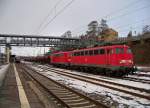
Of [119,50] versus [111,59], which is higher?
[119,50]

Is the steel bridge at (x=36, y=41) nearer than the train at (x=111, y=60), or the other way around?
the train at (x=111, y=60)

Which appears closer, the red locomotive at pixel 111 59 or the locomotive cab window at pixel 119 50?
the red locomotive at pixel 111 59

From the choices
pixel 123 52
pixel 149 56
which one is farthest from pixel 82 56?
pixel 149 56

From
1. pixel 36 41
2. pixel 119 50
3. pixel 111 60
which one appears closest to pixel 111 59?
pixel 111 60

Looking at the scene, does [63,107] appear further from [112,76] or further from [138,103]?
[112,76]

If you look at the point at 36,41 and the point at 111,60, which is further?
the point at 36,41

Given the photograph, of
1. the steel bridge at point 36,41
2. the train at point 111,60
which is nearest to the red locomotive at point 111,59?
the train at point 111,60

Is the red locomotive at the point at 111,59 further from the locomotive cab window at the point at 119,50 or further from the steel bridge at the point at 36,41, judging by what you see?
the steel bridge at the point at 36,41

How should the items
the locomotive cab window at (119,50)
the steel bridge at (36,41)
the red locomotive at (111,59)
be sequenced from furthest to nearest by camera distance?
the steel bridge at (36,41) → the locomotive cab window at (119,50) → the red locomotive at (111,59)

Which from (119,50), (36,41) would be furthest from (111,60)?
(36,41)

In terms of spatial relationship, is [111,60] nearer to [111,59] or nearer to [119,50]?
[111,59]

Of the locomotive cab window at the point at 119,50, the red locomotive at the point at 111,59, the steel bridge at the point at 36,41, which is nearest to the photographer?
the red locomotive at the point at 111,59

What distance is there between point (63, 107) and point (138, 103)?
3052mm

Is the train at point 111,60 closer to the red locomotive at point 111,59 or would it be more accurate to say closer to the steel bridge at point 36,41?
the red locomotive at point 111,59
